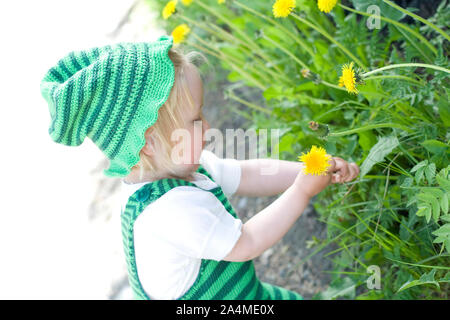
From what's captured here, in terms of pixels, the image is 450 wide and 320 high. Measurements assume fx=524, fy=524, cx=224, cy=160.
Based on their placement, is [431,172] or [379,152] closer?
[431,172]

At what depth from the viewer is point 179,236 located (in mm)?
1175

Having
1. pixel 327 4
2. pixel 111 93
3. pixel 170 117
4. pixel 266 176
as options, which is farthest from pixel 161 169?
pixel 327 4

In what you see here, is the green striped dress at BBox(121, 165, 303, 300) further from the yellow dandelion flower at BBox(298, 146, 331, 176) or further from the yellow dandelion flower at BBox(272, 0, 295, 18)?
the yellow dandelion flower at BBox(272, 0, 295, 18)

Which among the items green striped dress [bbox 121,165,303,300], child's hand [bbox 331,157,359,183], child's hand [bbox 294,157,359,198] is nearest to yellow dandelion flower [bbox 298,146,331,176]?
child's hand [bbox 294,157,359,198]

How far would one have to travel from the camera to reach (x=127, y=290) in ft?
7.13

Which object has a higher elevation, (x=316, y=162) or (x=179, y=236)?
(x=316, y=162)

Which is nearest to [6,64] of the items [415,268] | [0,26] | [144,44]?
[0,26]

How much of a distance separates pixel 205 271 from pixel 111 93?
503 mm

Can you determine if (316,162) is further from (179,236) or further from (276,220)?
(179,236)

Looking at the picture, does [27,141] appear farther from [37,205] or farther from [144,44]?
[144,44]

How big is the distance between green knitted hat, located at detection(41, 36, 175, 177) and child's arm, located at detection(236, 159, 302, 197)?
1.33ft

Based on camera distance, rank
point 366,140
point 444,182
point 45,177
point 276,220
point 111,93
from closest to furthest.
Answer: point 444,182, point 111,93, point 276,220, point 366,140, point 45,177

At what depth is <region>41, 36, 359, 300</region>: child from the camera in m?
1.12

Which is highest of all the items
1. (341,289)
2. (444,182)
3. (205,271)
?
(444,182)
